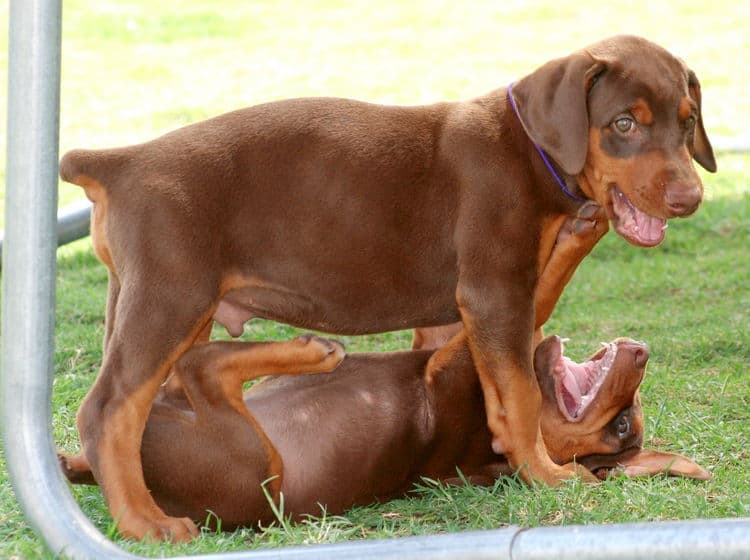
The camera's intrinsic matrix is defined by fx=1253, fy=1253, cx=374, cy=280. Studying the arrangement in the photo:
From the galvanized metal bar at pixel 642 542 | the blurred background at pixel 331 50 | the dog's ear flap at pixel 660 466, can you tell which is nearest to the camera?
the galvanized metal bar at pixel 642 542

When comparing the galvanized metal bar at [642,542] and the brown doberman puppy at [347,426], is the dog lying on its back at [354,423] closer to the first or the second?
the brown doberman puppy at [347,426]

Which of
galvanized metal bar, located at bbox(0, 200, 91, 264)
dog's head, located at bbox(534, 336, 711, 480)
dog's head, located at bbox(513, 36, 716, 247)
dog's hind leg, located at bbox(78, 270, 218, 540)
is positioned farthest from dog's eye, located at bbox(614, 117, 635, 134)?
galvanized metal bar, located at bbox(0, 200, 91, 264)

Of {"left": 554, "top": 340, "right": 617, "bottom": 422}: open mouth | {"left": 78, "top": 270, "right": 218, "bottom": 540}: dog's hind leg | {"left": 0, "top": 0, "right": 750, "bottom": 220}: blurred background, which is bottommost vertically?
{"left": 0, "top": 0, "right": 750, "bottom": 220}: blurred background

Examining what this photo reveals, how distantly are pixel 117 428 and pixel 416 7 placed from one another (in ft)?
46.5

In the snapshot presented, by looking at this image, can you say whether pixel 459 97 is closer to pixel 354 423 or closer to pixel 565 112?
pixel 354 423

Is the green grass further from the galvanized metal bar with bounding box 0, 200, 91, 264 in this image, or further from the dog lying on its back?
the galvanized metal bar with bounding box 0, 200, 91, 264

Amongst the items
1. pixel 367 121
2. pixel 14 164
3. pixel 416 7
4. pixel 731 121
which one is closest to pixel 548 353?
pixel 367 121

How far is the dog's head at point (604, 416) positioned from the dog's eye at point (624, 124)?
949 millimetres

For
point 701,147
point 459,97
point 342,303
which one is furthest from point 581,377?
point 459,97

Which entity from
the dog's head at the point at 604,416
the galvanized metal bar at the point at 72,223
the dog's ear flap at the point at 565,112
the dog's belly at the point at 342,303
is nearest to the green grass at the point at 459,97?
the dog's head at the point at 604,416

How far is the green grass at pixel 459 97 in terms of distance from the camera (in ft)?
14.0

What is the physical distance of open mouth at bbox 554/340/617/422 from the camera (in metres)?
4.84

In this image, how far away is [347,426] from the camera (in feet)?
15.0

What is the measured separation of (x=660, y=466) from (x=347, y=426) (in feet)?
3.78
